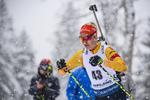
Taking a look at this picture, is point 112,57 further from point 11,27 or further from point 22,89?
point 11,27

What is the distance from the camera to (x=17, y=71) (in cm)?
1562

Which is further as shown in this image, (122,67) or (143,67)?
(143,67)

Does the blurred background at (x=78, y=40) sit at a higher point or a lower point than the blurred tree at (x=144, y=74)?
higher

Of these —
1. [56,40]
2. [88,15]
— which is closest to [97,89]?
[88,15]

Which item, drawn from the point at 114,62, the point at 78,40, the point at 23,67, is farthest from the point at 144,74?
the point at 23,67

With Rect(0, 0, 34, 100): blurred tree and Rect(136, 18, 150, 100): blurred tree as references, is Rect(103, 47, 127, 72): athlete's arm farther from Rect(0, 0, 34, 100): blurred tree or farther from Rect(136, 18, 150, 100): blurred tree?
Rect(0, 0, 34, 100): blurred tree

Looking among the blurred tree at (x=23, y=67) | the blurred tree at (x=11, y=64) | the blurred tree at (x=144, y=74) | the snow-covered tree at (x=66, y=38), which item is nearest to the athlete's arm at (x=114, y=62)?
the blurred tree at (x=144, y=74)

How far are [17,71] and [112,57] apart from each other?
1445 centimetres

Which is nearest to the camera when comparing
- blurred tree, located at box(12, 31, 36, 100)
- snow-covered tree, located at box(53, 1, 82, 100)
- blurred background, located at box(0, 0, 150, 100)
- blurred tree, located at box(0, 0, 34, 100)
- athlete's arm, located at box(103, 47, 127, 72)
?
athlete's arm, located at box(103, 47, 127, 72)

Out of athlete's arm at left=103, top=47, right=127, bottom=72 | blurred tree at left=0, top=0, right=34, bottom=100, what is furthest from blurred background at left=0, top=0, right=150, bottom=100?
athlete's arm at left=103, top=47, right=127, bottom=72

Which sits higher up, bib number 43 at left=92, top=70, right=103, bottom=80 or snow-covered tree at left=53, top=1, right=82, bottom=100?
snow-covered tree at left=53, top=1, right=82, bottom=100

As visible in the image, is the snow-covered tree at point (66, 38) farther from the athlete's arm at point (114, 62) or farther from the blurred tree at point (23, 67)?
the athlete's arm at point (114, 62)

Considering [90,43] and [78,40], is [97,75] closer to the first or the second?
[90,43]

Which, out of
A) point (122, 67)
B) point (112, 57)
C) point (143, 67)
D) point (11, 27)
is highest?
point (11, 27)
